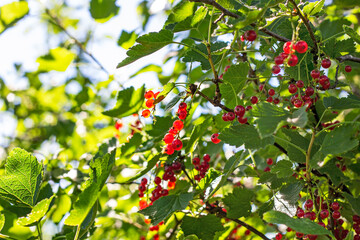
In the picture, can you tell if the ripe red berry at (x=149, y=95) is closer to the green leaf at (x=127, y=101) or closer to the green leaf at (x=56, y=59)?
the green leaf at (x=127, y=101)

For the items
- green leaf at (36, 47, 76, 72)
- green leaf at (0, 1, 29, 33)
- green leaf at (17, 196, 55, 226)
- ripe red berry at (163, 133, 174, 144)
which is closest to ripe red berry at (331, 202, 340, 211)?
ripe red berry at (163, 133, 174, 144)

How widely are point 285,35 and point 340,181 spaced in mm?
501

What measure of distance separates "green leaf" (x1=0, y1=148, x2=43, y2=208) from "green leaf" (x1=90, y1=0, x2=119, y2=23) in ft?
4.37

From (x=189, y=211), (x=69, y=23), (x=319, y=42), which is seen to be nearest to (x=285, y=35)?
(x=319, y=42)

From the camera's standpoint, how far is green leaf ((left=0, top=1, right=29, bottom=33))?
237 centimetres

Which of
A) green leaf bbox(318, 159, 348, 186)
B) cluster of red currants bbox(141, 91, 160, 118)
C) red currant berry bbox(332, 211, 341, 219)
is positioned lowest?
red currant berry bbox(332, 211, 341, 219)

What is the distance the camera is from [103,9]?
7.22 feet

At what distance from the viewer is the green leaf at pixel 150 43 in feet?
3.39

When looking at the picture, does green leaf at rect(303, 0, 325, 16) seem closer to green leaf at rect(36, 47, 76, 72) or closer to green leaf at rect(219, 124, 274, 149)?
green leaf at rect(219, 124, 274, 149)

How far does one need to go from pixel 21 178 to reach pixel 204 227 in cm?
62

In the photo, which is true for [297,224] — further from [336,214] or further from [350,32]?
[350,32]

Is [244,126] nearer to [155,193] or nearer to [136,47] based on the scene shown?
[136,47]

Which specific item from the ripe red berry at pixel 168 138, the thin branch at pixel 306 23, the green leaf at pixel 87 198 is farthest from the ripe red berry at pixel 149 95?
the thin branch at pixel 306 23

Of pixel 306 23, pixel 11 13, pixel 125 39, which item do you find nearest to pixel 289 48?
pixel 306 23
